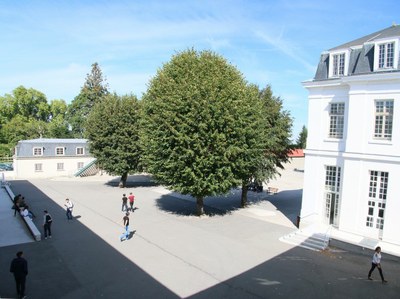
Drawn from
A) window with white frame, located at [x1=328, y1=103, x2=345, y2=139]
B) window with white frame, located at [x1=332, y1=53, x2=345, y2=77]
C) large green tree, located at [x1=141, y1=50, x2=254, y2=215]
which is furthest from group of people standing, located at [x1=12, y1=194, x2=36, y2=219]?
window with white frame, located at [x1=332, y1=53, x2=345, y2=77]

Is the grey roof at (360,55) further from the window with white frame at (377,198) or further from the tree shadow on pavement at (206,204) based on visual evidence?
the tree shadow on pavement at (206,204)

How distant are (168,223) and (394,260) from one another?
43.0 feet

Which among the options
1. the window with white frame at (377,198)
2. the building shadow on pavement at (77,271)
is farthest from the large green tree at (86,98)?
the window with white frame at (377,198)

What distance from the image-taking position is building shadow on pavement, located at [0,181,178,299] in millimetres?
11742

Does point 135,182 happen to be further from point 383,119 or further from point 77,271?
point 383,119

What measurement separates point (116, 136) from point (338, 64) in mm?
22514

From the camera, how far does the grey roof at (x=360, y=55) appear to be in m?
18.0

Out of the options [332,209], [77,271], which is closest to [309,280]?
[332,209]

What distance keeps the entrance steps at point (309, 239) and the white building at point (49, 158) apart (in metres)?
34.7

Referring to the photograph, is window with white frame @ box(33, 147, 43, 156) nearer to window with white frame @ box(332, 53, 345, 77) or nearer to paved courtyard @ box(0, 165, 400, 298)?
paved courtyard @ box(0, 165, 400, 298)

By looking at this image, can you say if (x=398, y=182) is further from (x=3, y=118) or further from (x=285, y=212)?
(x=3, y=118)

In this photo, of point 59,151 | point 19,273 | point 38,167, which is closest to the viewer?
point 19,273

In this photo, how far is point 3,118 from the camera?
69812 millimetres

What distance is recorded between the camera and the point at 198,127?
794 inches
